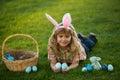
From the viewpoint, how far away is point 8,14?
8922 mm

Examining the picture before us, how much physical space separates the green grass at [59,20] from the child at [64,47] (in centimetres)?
13

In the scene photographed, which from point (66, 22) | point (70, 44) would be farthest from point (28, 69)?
point (66, 22)

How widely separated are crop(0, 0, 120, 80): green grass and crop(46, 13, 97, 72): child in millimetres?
131

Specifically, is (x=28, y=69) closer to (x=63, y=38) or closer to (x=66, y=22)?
(x=63, y=38)

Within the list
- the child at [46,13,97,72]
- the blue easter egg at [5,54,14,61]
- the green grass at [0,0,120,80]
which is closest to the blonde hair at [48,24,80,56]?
the child at [46,13,97,72]

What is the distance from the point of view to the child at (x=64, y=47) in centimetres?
445

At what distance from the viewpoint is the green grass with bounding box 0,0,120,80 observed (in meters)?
4.46

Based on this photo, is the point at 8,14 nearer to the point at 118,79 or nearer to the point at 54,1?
the point at 54,1

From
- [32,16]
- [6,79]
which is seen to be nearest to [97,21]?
[32,16]

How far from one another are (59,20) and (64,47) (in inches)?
124

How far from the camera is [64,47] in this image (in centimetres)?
470

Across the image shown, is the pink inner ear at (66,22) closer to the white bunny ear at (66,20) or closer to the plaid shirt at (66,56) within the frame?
the white bunny ear at (66,20)

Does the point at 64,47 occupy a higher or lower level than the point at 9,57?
higher

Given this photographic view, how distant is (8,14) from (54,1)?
2.29 metres
